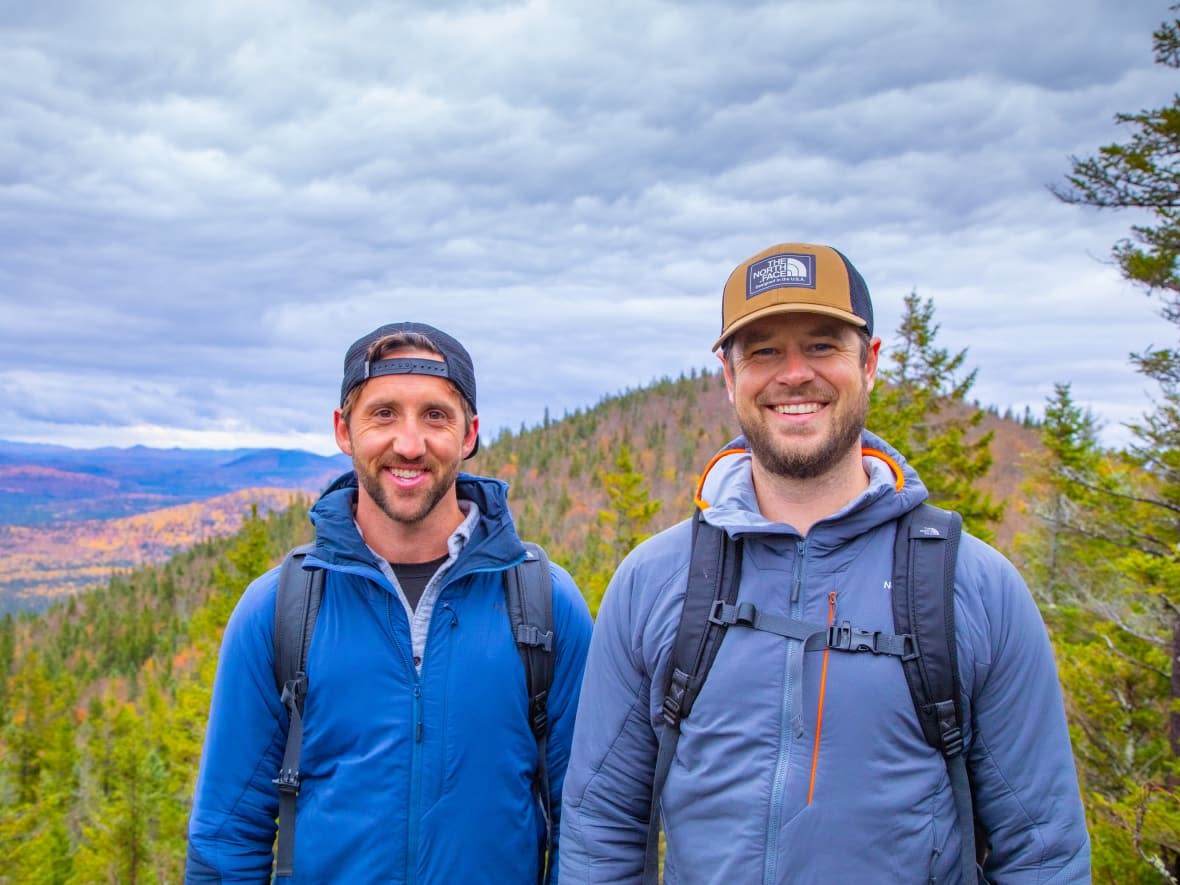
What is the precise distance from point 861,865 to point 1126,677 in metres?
15.3

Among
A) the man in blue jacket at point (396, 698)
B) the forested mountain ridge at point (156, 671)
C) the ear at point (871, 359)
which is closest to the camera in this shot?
the ear at point (871, 359)

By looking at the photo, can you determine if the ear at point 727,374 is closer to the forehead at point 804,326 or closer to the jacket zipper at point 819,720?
the forehead at point 804,326

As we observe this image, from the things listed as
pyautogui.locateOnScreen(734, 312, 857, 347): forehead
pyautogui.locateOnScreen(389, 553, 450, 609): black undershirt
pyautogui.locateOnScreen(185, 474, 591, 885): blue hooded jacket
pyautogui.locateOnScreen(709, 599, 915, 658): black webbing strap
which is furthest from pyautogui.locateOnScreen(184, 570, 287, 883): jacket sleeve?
pyautogui.locateOnScreen(734, 312, 857, 347): forehead

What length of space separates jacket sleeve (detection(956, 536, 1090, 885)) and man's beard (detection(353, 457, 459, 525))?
2100mm

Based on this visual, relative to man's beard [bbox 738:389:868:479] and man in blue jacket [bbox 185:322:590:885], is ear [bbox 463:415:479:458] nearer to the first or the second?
man in blue jacket [bbox 185:322:590:885]

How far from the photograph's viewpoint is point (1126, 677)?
46.4ft

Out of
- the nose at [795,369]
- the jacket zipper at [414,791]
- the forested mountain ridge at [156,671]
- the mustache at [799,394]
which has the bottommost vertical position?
the forested mountain ridge at [156,671]

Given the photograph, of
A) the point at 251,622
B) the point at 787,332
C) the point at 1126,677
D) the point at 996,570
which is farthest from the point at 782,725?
the point at 1126,677

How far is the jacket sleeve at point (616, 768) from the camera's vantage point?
2.77 meters

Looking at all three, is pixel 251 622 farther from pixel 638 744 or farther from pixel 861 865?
pixel 861 865

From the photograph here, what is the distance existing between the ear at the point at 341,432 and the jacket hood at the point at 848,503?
166 centimetres

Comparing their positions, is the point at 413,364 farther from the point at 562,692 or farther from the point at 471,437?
the point at 562,692

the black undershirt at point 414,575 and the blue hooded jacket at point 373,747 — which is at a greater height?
the black undershirt at point 414,575

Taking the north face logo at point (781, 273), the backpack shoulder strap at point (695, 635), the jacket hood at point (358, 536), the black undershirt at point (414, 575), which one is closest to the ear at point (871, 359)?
the north face logo at point (781, 273)
